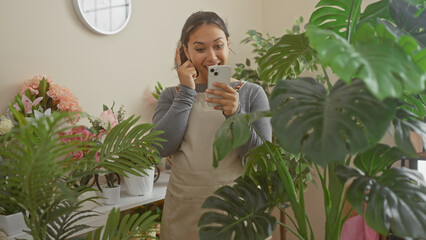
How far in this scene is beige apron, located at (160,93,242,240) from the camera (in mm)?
1229

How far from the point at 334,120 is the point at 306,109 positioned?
0.20 ft

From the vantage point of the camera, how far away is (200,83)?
1.31m

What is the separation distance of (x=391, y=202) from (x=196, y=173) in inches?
29.6

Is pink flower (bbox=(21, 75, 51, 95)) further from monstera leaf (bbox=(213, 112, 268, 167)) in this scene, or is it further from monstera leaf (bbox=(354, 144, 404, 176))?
monstera leaf (bbox=(354, 144, 404, 176))

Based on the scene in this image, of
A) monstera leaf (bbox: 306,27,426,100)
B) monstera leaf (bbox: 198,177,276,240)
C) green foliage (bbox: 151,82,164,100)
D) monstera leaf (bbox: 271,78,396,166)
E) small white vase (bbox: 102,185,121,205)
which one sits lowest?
small white vase (bbox: 102,185,121,205)

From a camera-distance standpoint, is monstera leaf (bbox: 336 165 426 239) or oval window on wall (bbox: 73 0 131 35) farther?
oval window on wall (bbox: 73 0 131 35)

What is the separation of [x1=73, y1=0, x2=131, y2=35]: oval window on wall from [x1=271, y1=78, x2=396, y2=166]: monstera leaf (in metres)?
1.40

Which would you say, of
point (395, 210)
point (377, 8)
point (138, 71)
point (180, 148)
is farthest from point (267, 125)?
point (138, 71)

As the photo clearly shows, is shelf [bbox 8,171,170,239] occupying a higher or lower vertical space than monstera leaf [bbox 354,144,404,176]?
lower

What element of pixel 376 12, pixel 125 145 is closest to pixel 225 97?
pixel 125 145

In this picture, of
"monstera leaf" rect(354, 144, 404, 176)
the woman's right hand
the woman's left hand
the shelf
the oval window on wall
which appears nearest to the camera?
"monstera leaf" rect(354, 144, 404, 176)

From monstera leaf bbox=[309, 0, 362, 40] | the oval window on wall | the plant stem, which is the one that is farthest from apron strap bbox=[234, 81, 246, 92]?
the oval window on wall

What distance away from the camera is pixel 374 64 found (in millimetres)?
482

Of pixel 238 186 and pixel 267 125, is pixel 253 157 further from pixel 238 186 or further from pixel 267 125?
pixel 267 125
